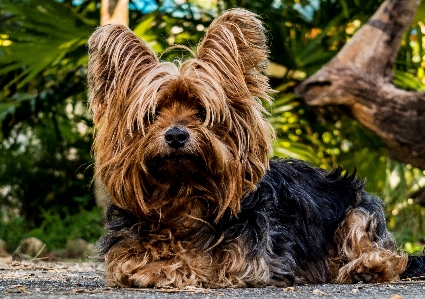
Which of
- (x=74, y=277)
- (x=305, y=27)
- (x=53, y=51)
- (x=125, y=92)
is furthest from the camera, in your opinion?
(x=305, y=27)

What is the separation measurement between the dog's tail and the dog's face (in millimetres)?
1461

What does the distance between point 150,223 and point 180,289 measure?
22.6 inches

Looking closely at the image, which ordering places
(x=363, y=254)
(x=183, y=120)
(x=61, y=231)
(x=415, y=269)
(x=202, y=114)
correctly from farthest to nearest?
(x=61, y=231), (x=415, y=269), (x=363, y=254), (x=202, y=114), (x=183, y=120)

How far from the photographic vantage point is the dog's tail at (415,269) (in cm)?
579

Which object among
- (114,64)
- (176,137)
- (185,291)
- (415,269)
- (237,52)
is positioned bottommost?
(415,269)

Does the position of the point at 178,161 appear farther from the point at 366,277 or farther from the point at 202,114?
the point at 366,277

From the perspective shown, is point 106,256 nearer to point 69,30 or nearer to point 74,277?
point 74,277

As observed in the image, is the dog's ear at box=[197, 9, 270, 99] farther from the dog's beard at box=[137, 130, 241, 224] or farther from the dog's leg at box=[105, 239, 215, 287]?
the dog's leg at box=[105, 239, 215, 287]

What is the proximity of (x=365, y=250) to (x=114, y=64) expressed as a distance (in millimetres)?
2166

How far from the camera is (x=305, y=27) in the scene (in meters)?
11.6

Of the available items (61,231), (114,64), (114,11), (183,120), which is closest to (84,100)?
(61,231)

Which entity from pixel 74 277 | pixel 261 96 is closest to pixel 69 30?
pixel 74 277

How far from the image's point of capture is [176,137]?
183 inches

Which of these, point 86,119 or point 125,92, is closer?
point 125,92
